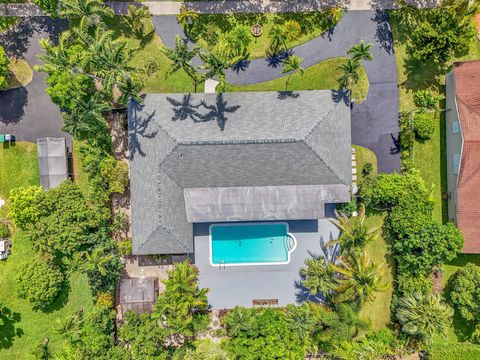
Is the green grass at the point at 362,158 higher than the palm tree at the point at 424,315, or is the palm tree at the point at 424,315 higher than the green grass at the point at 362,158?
the green grass at the point at 362,158

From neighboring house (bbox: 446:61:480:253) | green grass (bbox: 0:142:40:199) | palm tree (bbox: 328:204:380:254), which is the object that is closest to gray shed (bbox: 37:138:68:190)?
green grass (bbox: 0:142:40:199)

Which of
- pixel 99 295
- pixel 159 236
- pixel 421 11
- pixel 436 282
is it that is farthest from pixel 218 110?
pixel 436 282

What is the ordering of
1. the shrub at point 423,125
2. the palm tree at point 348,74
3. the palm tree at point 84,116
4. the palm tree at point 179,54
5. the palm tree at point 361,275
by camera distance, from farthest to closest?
1. the shrub at point 423,125
2. the palm tree at point 84,116
3. the palm tree at point 348,74
4. the palm tree at point 361,275
5. the palm tree at point 179,54

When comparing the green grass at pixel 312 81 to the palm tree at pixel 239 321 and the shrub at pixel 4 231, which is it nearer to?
the palm tree at pixel 239 321

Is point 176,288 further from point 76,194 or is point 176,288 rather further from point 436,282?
point 436,282

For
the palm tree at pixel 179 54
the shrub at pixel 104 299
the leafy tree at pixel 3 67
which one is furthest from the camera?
the shrub at pixel 104 299

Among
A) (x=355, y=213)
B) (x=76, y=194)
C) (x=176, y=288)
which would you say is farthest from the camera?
(x=355, y=213)

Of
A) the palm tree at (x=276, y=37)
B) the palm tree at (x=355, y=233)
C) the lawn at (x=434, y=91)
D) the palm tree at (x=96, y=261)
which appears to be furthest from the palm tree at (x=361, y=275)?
the palm tree at (x=276, y=37)

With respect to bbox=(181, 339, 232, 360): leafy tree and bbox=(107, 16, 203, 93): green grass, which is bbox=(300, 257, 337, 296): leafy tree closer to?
bbox=(181, 339, 232, 360): leafy tree
